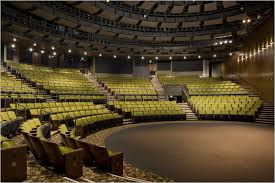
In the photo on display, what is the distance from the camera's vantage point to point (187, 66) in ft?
88.4

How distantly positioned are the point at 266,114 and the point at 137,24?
39.4ft

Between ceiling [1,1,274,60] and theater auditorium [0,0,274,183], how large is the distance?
3.3 inches

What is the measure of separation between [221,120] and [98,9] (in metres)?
11.0

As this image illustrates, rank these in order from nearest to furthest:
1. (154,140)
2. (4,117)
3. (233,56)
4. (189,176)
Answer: (189,176), (4,117), (154,140), (233,56)

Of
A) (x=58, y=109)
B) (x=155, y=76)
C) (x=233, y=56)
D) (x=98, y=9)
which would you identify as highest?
(x=98, y=9)

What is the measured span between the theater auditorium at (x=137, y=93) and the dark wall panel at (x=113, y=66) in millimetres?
101

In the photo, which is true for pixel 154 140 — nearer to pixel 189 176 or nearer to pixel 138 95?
pixel 189 176

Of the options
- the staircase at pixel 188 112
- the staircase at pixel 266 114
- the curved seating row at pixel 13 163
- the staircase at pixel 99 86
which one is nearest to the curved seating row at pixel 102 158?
the curved seating row at pixel 13 163

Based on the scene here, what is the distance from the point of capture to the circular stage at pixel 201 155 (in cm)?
509

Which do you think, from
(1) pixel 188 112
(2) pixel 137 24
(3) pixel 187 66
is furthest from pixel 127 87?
(3) pixel 187 66

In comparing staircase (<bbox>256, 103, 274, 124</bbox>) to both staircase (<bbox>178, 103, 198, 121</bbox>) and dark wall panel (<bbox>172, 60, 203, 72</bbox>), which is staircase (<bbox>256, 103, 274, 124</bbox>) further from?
dark wall panel (<bbox>172, 60, 203, 72</bbox>)

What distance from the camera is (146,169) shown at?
543 centimetres

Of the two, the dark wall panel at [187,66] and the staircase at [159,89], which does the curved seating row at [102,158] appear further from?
the dark wall panel at [187,66]

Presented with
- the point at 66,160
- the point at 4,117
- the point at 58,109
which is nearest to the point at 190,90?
the point at 58,109
